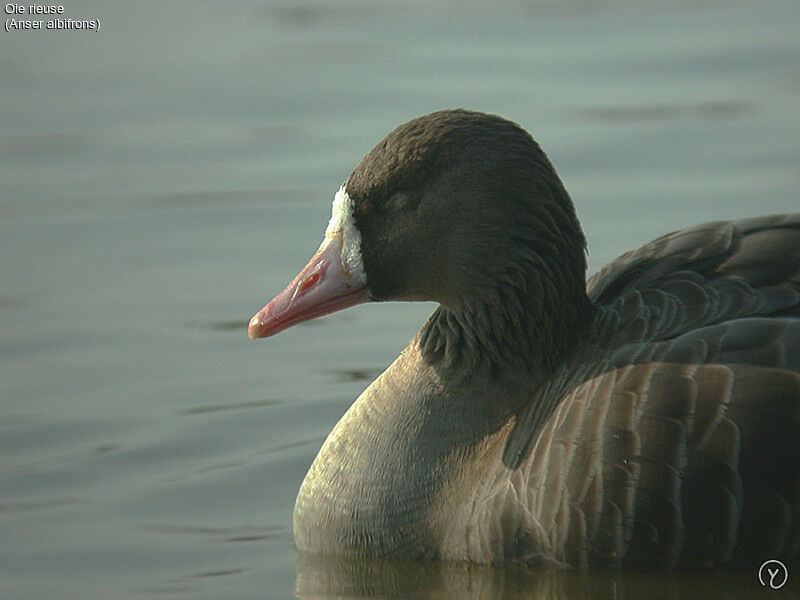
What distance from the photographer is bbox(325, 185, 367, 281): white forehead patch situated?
7.35 m

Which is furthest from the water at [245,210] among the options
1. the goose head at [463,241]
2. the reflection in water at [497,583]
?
the goose head at [463,241]

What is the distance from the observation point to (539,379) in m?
7.33

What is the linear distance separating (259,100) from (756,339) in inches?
307

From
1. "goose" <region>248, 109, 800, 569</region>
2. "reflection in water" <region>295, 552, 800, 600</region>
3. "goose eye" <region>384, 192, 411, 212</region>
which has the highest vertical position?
"goose eye" <region>384, 192, 411, 212</region>

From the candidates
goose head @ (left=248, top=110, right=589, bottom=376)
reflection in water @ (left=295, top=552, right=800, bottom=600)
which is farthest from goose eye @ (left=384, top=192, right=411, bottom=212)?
reflection in water @ (left=295, top=552, right=800, bottom=600)

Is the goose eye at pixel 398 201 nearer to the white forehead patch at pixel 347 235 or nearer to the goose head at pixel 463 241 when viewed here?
the goose head at pixel 463 241

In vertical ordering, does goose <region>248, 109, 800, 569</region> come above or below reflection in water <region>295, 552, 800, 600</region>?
above

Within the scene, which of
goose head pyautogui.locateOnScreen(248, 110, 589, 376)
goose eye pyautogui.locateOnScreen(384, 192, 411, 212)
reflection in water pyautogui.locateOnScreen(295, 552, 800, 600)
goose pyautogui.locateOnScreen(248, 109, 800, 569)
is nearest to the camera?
goose pyautogui.locateOnScreen(248, 109, 800, 569)

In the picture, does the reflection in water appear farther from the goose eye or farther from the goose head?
the goose eye

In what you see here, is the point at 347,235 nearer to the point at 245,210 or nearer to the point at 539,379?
the point at 539,379

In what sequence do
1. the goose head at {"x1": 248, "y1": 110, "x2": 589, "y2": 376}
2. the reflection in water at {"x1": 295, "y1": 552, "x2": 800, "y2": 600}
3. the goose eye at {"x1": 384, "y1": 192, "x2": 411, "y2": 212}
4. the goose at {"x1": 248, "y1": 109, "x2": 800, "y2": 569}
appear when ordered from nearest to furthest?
the goose at {"x1": 248, "y1": 109, "x2": 800, "y2": 569}
the reflection in water at {"x1": 295, "y1": 552, "x2": 800, "y2": 600}
the goose head at {"x1": 248, "y1": 110, "x2": 589, "y2": 376}
the goose eye at {"x1": 384, "y1": 192, "x2": 411, "y2": 212}

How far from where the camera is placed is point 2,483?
8.33 m

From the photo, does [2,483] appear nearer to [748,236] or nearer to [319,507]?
[319,507]

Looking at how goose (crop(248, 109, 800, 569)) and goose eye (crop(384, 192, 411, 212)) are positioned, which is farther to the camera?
goose eye (crop(384, 192, 411, 212))
